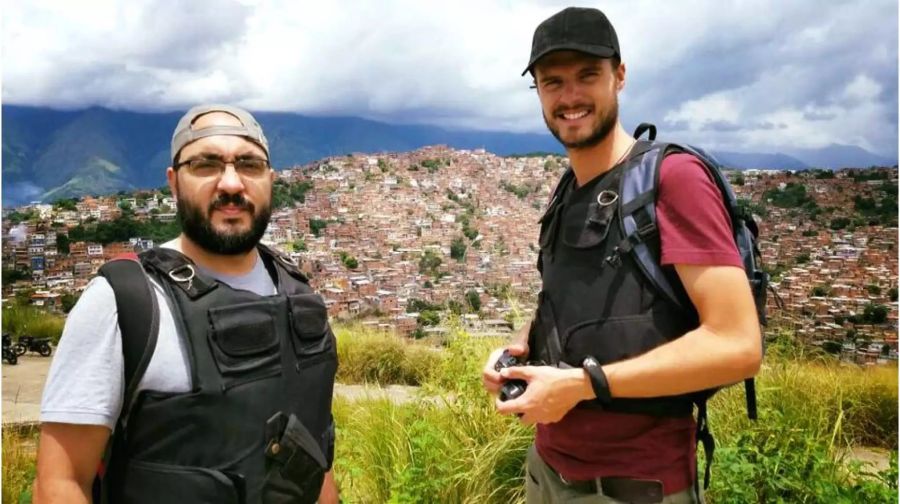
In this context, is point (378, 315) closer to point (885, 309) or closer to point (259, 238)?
point (885, 309)

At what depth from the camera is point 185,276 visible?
4.76 ft

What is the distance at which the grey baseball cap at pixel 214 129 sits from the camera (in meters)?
1.58

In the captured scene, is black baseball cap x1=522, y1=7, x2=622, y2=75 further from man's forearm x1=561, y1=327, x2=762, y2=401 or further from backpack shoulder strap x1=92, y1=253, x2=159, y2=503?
backpack shoulder strap x1=92, y1=253, x2=159, y2=503

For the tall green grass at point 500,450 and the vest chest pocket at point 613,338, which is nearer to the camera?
the vest chest pocket at point 613,338

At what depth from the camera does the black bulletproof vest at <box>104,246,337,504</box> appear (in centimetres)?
135

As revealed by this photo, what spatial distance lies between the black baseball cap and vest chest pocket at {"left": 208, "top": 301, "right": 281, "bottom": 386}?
0.98m

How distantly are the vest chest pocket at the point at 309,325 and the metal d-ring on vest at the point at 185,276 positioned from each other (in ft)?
0.84

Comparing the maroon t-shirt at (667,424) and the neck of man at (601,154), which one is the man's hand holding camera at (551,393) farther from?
the neck of man at (601,154)

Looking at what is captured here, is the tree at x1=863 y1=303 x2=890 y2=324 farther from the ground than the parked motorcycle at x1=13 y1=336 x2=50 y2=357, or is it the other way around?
the parked motorcycle at x1=13 y1=336 x2=50 y2=357

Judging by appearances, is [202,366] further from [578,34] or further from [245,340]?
[578,34]

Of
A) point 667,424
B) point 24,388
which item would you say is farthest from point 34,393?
point 667,424

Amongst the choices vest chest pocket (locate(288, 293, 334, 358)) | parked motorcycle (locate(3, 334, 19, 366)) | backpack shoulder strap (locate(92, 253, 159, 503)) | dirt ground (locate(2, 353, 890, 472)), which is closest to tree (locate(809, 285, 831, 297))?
dirt ground (locate(2, 353, 890, 472))

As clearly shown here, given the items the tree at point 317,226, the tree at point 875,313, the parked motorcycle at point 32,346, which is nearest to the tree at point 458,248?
the tree at point 317,226

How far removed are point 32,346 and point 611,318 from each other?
10643 millimetres
